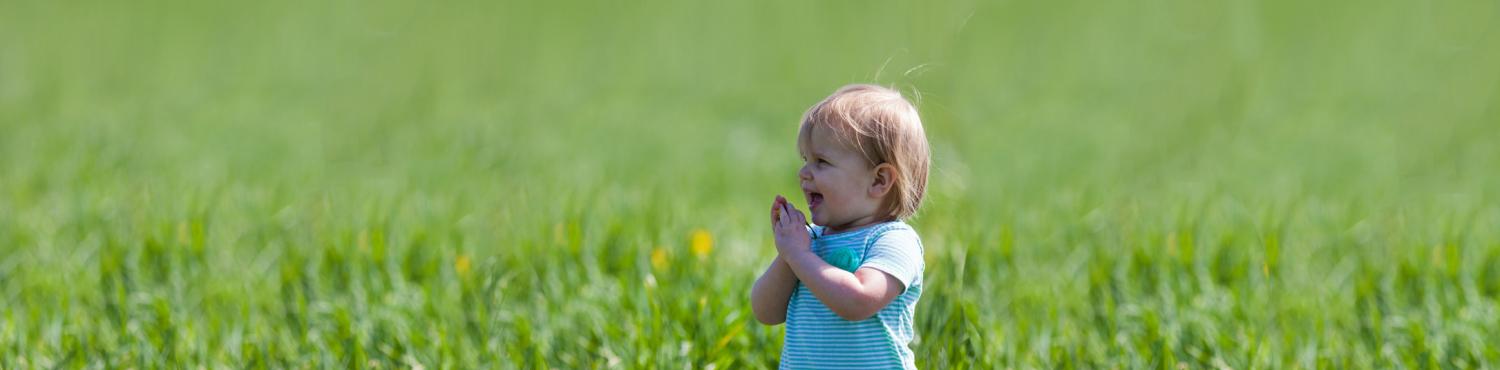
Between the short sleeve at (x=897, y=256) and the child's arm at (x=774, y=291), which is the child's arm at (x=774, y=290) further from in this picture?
the short sleeve at (x=897, y=256)

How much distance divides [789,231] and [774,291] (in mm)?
220

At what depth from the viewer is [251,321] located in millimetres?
4527

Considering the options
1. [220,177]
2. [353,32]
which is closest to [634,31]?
[353,32]

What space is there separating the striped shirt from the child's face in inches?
1.7

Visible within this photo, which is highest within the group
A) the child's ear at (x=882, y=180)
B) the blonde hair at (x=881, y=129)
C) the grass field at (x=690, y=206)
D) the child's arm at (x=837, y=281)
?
the blonde hair at (x=881, y=129)

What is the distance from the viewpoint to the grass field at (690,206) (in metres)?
4.06

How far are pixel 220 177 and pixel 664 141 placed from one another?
109 inches

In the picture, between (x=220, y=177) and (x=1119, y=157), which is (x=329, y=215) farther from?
(x=1119, y=157)

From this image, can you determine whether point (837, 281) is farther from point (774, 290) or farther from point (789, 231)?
point (774, 290)

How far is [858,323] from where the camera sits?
9.01ft

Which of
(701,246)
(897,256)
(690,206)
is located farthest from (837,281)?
(690,206)

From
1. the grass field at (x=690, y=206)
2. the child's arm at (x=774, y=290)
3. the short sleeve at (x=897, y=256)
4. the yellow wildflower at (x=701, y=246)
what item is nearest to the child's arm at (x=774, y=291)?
the child's arm at (x=774, y=290)

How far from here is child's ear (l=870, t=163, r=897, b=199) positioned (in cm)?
272

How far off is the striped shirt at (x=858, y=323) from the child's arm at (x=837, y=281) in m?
0.07
